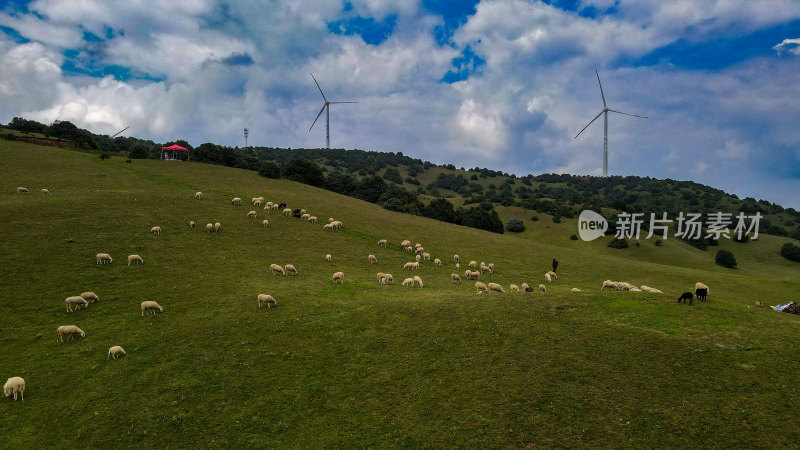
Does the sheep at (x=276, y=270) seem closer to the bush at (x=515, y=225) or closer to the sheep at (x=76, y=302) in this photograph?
the sheep at (x=76, y=302)

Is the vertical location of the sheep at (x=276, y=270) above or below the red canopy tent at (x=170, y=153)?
below

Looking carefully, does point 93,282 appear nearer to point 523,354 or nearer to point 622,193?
point 523,354

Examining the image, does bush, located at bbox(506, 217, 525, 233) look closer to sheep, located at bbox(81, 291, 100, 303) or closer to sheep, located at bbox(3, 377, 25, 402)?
sheep, located at bbox(81, 291, 100, 303)

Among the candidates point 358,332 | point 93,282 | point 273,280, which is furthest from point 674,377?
point 93,282

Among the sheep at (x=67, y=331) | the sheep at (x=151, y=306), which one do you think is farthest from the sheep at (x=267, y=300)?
the sheep at (x=67, y=331)

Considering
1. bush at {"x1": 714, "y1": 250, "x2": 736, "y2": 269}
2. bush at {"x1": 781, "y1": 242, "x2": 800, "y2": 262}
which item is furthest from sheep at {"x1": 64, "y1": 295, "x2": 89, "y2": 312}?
bush at {"x1": 781, "y1": 242, "x2": 800, "y2": 262}

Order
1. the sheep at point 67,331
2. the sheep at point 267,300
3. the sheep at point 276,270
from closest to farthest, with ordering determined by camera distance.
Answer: the sheep at point 67,331 → the sheep at point 267,300 → the sheep at point 276,270
